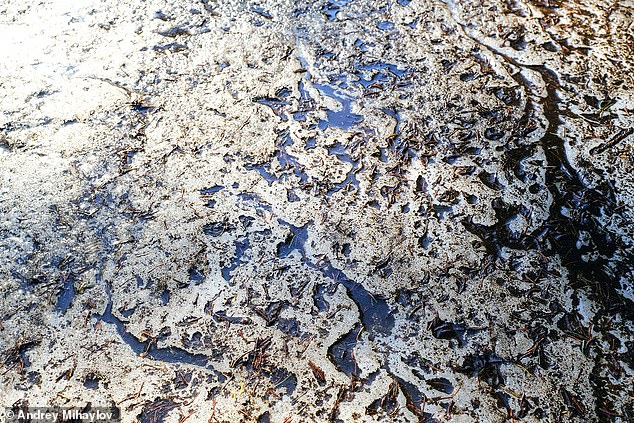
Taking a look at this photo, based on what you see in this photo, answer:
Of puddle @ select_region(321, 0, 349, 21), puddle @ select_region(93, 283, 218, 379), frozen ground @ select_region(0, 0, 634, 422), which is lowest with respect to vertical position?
puddle @ select_region(93, 283, 218, 379)

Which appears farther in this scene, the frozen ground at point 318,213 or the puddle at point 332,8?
the puddle at point 332,8

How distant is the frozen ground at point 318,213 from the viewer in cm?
188

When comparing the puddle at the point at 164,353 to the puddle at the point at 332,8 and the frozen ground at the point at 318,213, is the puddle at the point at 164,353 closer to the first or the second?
the frozen ground at the point at 318,213

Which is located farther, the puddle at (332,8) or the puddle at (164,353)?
the puddle at (332,8)

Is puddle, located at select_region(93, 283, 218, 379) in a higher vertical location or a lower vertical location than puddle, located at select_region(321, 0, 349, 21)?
lower

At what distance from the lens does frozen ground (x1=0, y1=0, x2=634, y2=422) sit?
6.17ft

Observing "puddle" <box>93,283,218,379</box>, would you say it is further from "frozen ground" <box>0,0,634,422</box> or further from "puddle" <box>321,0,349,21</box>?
"puddle" <box>321,0,349,21</box>

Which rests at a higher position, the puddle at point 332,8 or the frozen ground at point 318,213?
the puddle at point 332,8

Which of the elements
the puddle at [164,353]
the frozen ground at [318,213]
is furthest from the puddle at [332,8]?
the puddle at [164,353]

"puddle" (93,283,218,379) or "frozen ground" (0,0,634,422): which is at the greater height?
"frozen ground" (0,0,634,422)

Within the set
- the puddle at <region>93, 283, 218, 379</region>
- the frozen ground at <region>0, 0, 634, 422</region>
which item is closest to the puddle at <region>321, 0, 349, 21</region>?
the frozen ground at <region>0, 0, 634, 422</region>

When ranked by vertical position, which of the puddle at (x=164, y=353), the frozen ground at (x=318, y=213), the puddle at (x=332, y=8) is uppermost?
the puddle at (x=332, y=8)

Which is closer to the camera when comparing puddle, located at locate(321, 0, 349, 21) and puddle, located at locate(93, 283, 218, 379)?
puddle, located at locate(93, 283, 218, 379)

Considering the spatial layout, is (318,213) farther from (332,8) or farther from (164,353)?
(332,8)
